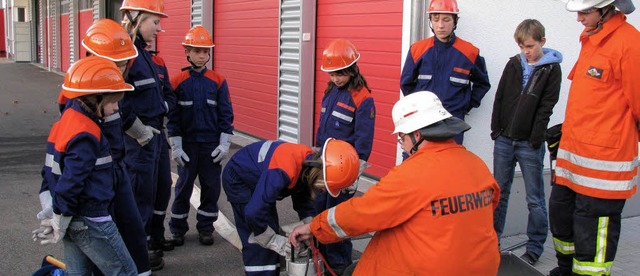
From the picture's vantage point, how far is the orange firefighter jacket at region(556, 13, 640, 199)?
13.3 feet

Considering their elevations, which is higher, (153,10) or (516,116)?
(153,10)

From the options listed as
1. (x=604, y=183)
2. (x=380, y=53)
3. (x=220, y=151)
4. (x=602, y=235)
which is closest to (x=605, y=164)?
(x=604, y=183)

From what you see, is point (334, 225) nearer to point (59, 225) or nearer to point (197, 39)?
point (59, 225)

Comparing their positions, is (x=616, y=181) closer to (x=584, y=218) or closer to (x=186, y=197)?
(x=584, y=218)

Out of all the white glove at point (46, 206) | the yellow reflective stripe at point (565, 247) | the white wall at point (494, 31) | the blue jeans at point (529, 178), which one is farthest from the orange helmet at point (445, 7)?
the white glove at point (46, 206)

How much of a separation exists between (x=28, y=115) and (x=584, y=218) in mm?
13537

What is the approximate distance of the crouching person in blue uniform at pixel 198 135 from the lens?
5676mm

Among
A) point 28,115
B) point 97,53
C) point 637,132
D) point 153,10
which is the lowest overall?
point 28,115

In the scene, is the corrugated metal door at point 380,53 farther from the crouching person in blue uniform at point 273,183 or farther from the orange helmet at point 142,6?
the crouching person in blue uniform at point 273,183

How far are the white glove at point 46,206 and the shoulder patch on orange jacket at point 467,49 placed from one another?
11.6 ft

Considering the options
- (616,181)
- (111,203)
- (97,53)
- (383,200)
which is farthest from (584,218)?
(97,53)

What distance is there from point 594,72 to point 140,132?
3.15m

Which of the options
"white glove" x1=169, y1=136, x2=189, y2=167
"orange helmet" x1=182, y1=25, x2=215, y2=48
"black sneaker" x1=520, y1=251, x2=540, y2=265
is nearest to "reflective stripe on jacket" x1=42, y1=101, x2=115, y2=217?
"white glove" x1=169, y1=136, x2=189, y2=167

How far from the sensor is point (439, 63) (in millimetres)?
5621
